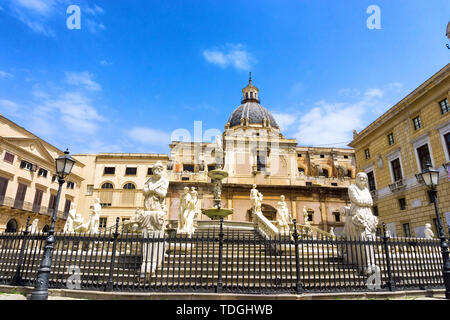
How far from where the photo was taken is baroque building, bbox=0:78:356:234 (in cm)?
3409

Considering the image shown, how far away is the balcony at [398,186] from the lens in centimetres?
2155

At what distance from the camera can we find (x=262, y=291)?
632 centimetres

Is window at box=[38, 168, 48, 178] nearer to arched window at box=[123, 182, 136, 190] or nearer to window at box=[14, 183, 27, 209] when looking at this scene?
window at box=[14, 183, 27, 209]

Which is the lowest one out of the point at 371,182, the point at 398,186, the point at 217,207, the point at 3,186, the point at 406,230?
the point at 406,230

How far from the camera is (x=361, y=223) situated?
779 centimetres

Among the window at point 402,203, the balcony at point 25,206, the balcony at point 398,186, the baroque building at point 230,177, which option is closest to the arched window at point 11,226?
the balcony at point 25,206

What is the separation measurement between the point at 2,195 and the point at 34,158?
5.37 metres

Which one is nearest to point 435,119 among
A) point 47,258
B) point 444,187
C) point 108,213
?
point 444,187

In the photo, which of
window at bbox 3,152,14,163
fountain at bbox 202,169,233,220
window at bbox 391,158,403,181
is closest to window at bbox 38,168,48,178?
window at bbox 3,152,14,163

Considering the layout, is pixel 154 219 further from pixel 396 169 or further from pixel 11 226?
pixel 11 226

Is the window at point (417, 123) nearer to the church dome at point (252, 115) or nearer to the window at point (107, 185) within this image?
the church dome at point (252, 115)

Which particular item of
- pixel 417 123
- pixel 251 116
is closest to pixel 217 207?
pixel 417 123

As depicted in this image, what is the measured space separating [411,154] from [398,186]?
2656 mm
